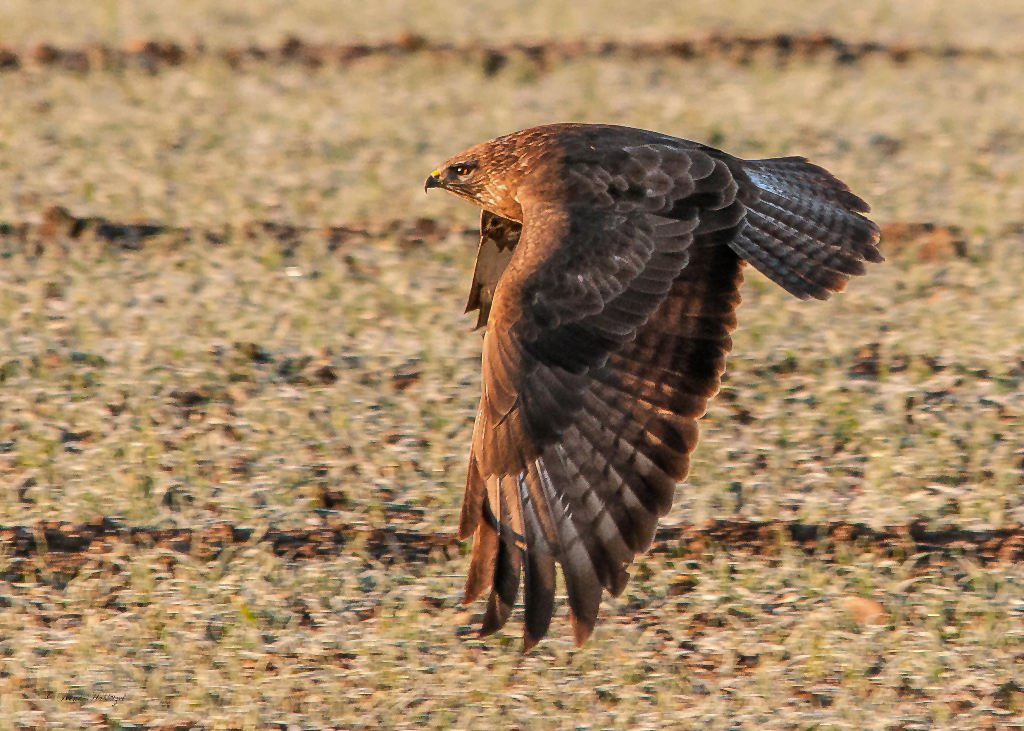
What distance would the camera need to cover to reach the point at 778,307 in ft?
22.3

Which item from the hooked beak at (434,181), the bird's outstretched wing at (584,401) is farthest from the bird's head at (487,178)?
the bird's outstretched wing at (584,401)

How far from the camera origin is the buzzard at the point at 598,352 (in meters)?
3.98

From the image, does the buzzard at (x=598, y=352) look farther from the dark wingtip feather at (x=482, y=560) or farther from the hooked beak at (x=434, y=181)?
the hooked beak at (x=434, y=181)

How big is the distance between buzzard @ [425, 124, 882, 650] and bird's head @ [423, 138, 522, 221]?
54 millimetres

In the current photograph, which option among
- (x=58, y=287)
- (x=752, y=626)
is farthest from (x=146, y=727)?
(x=58, y=287)

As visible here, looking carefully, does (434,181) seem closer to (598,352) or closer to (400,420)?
(400,420)

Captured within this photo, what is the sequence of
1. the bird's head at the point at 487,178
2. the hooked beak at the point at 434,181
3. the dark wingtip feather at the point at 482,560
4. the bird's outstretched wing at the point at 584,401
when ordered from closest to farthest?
1. the bird's outstretched wing at the point at 584,401
2. the dark wingtip feather at the point at 482,560
3. the bird's head at the point at 487,178
4. the hooked beak at the point at 434,181

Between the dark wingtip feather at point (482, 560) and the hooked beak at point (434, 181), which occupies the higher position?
the hooked beak at point (434, 181)

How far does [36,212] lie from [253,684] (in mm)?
4082

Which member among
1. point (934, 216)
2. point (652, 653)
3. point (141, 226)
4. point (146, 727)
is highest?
point (934, 216)

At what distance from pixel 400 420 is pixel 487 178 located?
39.0 inches

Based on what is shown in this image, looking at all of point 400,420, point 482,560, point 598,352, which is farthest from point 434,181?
point 482,560

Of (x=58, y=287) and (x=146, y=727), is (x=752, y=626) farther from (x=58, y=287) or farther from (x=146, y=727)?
(x=58, y=287)

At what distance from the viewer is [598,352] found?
4.19 meters
